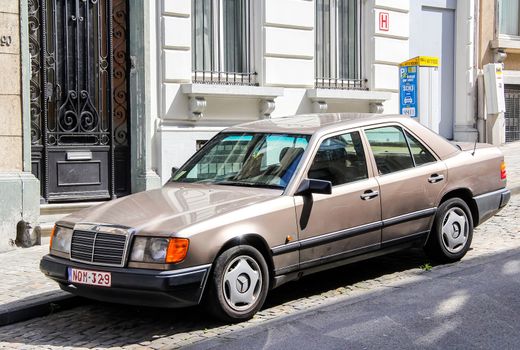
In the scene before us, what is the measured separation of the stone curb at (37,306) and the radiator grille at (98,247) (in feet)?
2.98

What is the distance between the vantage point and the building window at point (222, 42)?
12.9m

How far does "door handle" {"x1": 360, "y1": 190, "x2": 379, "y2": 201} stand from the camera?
733 centimetres

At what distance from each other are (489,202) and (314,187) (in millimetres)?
2706

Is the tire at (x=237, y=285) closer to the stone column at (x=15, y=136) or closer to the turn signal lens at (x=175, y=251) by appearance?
the turn signal lens at (x=175, y=251)

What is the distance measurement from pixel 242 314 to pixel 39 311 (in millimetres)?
1984

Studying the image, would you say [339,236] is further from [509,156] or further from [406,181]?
[509,156]

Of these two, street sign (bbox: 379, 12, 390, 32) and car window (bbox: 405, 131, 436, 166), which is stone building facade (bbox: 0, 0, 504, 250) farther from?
car window (bbox: 405, 131, 436, 166)

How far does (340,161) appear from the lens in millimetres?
7402

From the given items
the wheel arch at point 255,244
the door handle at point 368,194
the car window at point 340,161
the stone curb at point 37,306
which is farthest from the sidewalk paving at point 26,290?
the door handle at point 368,194

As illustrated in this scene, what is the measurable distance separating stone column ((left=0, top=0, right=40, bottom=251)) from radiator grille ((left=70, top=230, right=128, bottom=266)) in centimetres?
376

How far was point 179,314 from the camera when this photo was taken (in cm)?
684

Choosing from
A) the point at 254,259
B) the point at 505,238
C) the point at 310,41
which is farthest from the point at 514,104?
the point at 254,259

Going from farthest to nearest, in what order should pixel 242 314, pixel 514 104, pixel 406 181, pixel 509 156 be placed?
pixel 514 104
pixel 509 156
pixel 406 181
pixel 242 314

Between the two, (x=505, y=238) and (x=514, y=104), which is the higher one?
(x=514, y=104)
